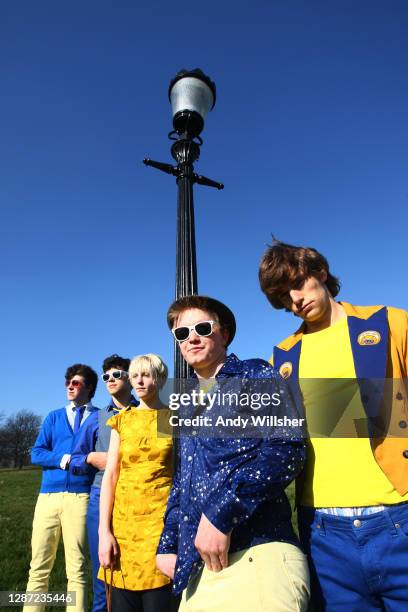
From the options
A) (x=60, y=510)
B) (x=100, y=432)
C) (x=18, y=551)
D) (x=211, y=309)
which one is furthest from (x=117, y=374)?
(x=18, y=551)

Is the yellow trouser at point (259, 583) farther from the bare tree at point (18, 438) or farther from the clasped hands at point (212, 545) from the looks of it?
the bare tree at point (18, 438)

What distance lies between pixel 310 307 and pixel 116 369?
9.79 ft

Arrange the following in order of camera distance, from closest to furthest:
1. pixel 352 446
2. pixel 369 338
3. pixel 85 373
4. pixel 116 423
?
pixel 352 446 → pixel 369 338 → pixel 116 423 → pixel 85 373

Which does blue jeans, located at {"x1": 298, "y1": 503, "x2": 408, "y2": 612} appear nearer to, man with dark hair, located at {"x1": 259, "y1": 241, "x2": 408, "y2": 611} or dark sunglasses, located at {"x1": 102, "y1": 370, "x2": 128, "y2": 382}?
man with dark hair, located at {"x1": 259, "y1": 241, "x2": 408, "y2": 611}

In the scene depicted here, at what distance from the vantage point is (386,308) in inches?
80.0

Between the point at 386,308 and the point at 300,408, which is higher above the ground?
the point at 386,308

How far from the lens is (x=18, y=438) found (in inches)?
2736

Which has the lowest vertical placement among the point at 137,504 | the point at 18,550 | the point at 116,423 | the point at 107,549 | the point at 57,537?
the point at 18,550

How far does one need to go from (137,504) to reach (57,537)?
240cm

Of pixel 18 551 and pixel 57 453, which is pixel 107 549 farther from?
pixel 18 551

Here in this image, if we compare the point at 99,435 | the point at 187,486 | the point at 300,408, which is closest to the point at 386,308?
the point at 300,408

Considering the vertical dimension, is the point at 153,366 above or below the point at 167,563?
above

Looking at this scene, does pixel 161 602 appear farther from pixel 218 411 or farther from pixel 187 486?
pixel 218 411

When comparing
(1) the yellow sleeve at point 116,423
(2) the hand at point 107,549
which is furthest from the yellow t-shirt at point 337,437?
(1) the yellow sleeve at point 116,423
